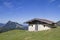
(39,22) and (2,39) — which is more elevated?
(39,22)

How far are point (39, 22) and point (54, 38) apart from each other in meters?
21.7

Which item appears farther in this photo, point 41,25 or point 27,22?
point 27,22

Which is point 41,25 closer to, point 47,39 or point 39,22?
point 39,22

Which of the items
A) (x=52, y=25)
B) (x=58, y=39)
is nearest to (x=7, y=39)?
(x=58, y=39)

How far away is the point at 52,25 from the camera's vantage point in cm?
6412

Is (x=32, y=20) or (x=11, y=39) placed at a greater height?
(x=32, y=20)

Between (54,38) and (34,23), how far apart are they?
2319 cm

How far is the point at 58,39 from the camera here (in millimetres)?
38469

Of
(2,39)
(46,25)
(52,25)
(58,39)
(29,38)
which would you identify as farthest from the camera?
(52,25)

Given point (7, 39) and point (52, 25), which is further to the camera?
point (52, 25)

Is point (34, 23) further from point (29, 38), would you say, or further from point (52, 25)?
point (29, 38)

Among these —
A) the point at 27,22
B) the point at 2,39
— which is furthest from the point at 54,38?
the point at 27,22

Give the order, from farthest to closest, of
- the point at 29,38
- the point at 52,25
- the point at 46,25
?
the point at 52,25 → the point at 46,25 → the point at 29,38

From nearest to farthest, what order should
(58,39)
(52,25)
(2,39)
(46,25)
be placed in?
(58,39) → (2,39) → (46,25) → (52,25)
